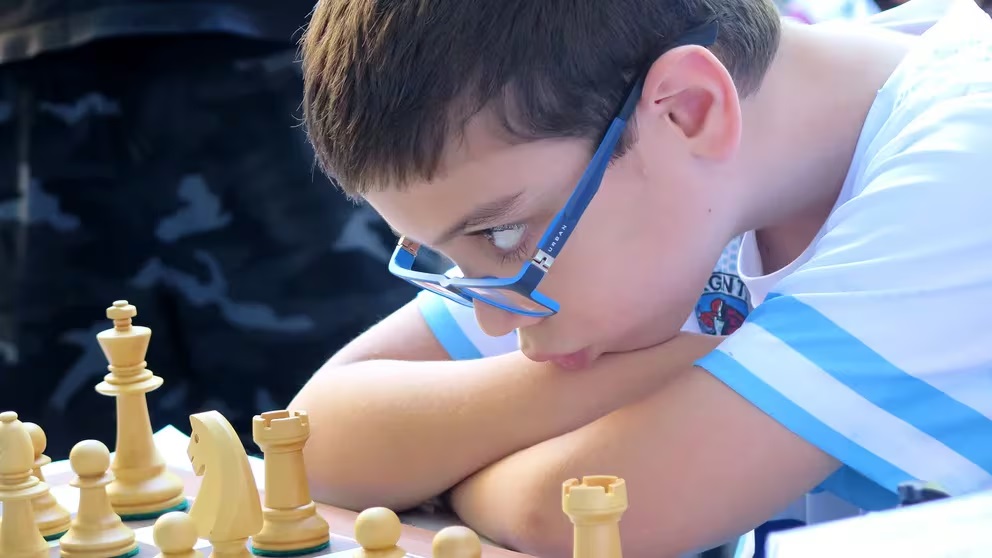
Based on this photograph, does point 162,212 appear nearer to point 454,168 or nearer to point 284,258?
point 284,258

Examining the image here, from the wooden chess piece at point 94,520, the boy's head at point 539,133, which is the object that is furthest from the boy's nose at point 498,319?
the wooden chess piece at point 94,520

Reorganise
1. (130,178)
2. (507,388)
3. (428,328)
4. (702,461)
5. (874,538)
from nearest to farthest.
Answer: (874,538) → (702,461) → (507,388) → (428,328) → (130,178)

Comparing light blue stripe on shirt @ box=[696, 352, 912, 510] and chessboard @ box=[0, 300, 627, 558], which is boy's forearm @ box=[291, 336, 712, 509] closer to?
chessboard @ box=[0, 300, 627, 558]

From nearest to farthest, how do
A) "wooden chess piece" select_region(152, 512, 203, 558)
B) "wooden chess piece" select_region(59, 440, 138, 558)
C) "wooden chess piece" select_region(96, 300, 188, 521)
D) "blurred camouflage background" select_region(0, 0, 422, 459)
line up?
"wooden chess piece" select_region(152, 512, 203, 558) < "wooden chess piece" select_region(59, 440, 138, 558) < "wooden chess piece" select_region(96, 300, 188, 521) < "blurred camouflage background" select_region(0, 0, 422, 459)

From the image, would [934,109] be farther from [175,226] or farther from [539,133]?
[175,226]

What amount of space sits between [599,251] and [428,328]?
406mm

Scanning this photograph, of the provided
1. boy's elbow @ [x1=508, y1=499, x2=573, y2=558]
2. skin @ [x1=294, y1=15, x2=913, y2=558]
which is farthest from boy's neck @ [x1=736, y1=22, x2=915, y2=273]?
boy's elbow @ [x1=508, y1=499, x2=573, y2=558]

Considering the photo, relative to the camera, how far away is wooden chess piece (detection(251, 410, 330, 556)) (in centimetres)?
100

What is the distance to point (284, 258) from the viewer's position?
1.98 m

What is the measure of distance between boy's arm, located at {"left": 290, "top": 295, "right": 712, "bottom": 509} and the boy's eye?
0.53ft

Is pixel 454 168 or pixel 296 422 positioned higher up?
pixel 454 168

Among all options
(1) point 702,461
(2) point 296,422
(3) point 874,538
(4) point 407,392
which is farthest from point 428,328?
(3) point 874,538

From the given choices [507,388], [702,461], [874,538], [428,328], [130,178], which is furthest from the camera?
[130,178]

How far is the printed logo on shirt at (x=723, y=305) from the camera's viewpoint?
138cm
